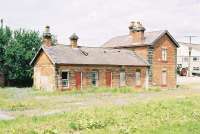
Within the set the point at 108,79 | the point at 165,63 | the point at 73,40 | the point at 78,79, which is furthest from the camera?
the point at 165,63

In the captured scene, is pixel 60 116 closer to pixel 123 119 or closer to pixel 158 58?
pixel 123 119

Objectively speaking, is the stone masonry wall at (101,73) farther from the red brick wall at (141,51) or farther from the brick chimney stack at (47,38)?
the brick chimney stack at (47,38)

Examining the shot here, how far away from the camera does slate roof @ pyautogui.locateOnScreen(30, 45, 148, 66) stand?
3309cm

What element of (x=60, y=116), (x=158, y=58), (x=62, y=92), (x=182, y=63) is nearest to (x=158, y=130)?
(x=60, y=116)

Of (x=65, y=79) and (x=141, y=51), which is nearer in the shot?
(x=65, y=79)

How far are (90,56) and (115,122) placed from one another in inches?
836

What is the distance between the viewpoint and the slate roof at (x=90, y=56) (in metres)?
33.1

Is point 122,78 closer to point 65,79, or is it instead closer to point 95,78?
point 95,78

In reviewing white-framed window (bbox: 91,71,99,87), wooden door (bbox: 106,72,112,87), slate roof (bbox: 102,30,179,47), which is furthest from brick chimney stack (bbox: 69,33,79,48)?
slate roof (bbox: 102,30,179,47)

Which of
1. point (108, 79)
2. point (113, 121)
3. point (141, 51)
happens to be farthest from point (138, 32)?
point (113, 121)

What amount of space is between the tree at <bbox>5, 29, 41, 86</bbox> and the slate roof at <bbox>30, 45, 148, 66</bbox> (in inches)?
166

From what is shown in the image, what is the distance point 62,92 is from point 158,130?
62.6ft

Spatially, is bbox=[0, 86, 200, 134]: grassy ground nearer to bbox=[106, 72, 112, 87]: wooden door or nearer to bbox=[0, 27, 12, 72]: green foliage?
bbox=[106, 72, 112, 87]: wooden door

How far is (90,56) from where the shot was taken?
36.1m
